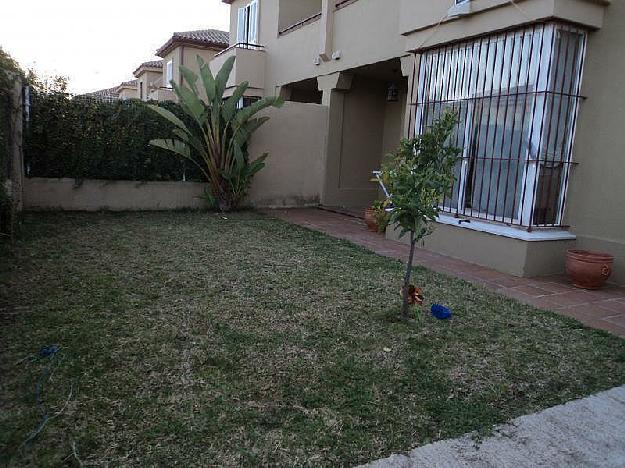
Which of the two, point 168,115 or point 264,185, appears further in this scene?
point 264,185

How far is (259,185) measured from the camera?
39.0ft

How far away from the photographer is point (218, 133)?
34.1ft

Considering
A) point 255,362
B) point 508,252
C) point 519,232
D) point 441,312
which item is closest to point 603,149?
point 519,232

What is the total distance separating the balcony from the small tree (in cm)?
1134

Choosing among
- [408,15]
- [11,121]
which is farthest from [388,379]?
[11,121]

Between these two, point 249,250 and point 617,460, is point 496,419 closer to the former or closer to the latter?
point 617,460

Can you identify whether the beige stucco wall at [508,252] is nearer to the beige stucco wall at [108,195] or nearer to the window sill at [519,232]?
the window sill at [519,232]

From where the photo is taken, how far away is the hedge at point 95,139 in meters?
9.35

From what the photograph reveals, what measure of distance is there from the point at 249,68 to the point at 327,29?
3814mm

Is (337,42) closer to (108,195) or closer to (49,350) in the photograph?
(108,195)

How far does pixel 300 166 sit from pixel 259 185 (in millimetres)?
1202

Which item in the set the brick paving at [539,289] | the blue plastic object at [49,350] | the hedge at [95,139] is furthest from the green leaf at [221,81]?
the blue plastic object at [49,350]

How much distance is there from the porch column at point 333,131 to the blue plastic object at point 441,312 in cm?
811

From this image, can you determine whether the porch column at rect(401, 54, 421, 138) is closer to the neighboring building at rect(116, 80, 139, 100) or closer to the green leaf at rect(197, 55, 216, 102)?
the green leaf at rect(197, 55, 216, 102)
